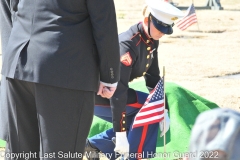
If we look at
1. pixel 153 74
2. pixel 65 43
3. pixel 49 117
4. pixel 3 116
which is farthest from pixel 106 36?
pixel 153 74

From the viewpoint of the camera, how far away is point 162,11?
4.75 m

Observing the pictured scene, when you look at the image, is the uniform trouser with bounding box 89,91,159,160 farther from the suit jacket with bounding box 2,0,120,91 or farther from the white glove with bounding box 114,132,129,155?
the suit jacket with bounding box 2,0,120,91

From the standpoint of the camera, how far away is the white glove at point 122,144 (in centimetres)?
456

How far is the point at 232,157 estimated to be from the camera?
1547mm

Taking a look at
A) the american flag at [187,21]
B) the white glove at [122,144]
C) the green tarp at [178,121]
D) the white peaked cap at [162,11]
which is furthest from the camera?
the american flag at [187,21]

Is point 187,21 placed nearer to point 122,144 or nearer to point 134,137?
point 134,137

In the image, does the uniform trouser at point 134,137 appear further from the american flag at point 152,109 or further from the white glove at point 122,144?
the white glove at point 122,144

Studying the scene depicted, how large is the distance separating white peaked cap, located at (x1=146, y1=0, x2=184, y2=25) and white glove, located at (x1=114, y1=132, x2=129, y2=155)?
0.91 metres

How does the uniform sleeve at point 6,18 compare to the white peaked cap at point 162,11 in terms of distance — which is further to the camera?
the white peaked cap at point 162,11

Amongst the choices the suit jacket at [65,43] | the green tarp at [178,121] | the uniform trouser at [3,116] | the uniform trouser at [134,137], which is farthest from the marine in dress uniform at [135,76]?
the suit jacket at [65,43]

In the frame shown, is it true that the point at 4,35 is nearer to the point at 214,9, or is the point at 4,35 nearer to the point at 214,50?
the point at 214,50

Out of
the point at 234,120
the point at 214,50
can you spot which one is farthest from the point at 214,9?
the point at 234,120

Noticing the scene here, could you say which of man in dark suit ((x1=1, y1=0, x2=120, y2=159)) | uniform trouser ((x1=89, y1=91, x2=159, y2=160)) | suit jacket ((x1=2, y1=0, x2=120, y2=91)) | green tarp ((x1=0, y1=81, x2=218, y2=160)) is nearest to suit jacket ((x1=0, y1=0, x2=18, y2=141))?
man in dark suit ((x1=1, y1=0, x2=120, y2=159))

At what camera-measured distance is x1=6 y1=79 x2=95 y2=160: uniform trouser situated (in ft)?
10.8
